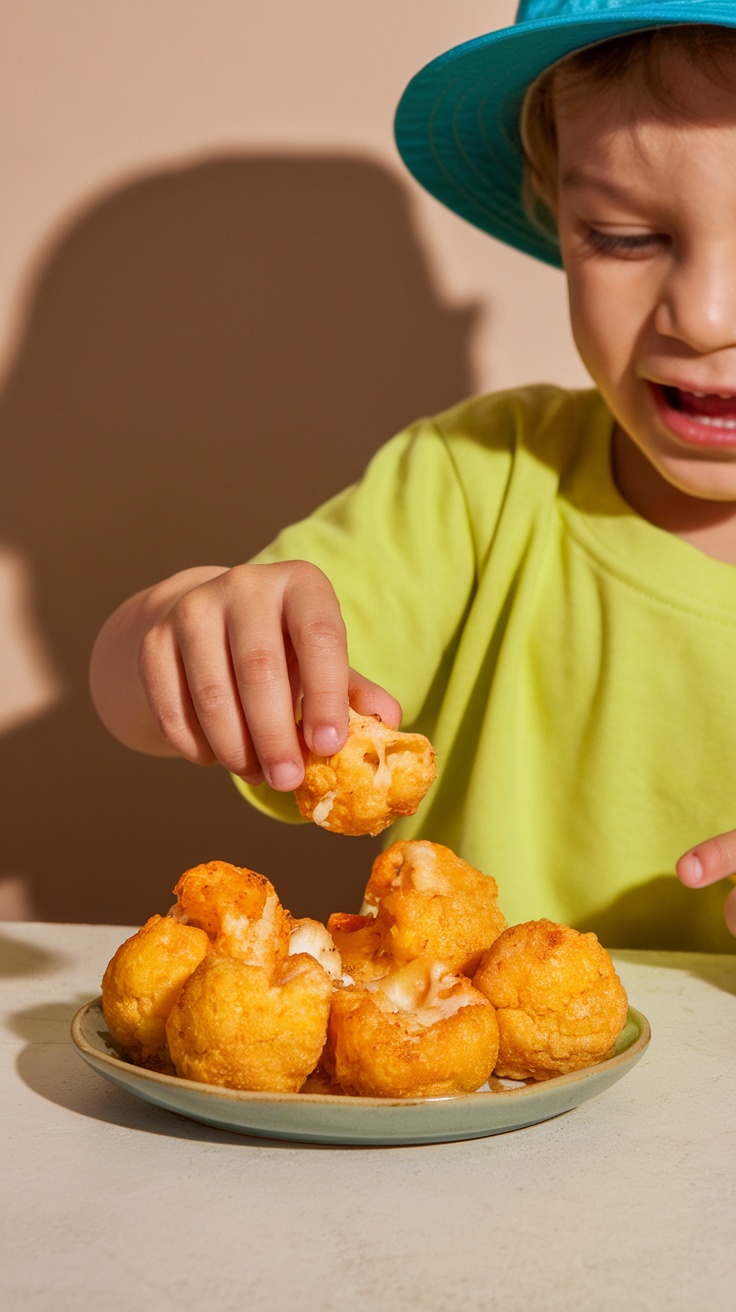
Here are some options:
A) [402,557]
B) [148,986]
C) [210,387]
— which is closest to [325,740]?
[148,986]

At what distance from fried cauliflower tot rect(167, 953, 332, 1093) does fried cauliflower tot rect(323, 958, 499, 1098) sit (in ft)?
0.05

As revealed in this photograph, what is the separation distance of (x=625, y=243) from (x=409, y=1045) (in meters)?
0.61

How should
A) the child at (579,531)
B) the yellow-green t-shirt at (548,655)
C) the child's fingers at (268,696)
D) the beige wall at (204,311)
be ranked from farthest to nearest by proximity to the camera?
the beige wall at (204,311)
the yellow-green t-shirt at (548,655)
the child at (579,531)
the child's fingers at (268,696)

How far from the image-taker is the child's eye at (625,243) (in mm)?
882

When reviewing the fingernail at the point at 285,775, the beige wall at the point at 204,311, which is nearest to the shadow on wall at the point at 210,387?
the beige wall at the point at 204,311

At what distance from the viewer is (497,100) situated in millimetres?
1002

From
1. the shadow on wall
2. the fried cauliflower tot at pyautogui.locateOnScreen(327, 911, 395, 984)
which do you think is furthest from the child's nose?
the shadow on wall

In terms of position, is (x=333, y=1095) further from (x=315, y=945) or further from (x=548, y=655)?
(x=548, y=655)

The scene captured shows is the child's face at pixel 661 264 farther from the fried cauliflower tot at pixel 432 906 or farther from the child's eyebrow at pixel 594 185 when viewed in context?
the fried cauliflower tot at pixel 432 906

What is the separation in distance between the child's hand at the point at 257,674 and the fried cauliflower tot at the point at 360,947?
7 cm

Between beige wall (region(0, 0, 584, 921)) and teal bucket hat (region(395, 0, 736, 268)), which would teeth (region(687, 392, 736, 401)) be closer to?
teal bucket hat (region(395, 0, 736, 268))

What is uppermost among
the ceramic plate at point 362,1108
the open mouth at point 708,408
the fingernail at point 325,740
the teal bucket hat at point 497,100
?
the teal bucket hat at point 497,100

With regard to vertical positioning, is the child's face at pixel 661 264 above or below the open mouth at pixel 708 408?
above

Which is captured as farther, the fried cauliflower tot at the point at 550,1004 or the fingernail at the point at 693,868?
the fingernail at the point at 693,868
